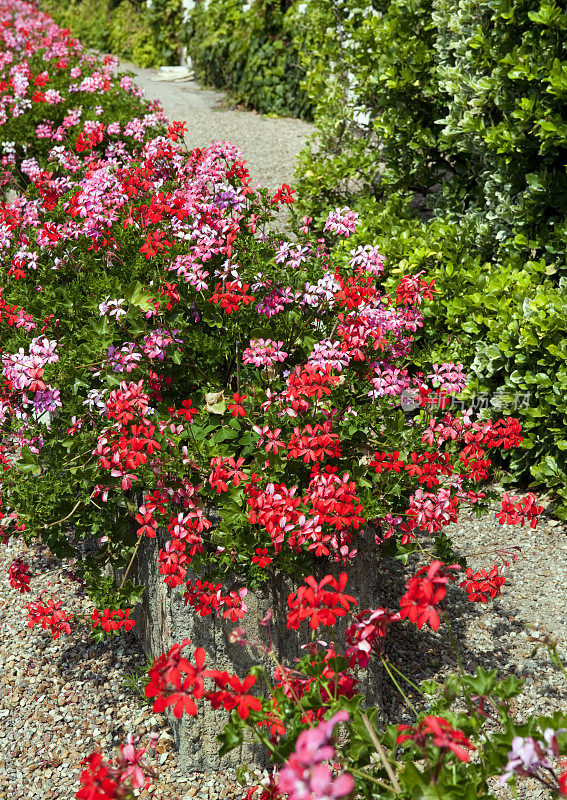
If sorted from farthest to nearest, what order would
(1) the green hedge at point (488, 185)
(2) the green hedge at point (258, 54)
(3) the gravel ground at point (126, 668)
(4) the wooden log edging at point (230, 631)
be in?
(2) the green hedge at point (258, 54), (1) the green hedge at point (488, 185), (3) the gravel ground at point (126, 668), (4) the wooden log edging at point (230, 631)

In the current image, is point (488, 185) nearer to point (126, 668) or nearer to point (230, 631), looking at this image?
point (230, 631)

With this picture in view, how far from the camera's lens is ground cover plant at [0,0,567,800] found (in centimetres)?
220

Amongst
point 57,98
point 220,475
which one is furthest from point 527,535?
point 57,98

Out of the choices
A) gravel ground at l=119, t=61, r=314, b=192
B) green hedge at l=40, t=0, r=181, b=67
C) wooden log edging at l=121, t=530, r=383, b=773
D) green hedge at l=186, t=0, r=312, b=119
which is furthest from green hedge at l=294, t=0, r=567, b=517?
green hedge at l=40, t=0, r=181, b=67

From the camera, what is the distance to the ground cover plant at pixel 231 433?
7.21 feet

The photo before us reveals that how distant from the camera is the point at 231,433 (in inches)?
99.8

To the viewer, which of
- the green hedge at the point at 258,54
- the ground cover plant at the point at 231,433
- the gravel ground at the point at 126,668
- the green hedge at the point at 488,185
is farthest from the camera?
the green hedge at the point at 258,54

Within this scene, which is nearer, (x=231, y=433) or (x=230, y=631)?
(x=230, y=631)

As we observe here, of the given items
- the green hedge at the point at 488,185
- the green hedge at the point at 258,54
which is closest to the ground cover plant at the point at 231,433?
the green hedge at the point at 488,185

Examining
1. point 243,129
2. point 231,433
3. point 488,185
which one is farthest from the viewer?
point 243,129

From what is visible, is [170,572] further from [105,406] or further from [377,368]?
[377,368]

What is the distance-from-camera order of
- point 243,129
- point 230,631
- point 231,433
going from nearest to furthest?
point 230,631 → point 231,433 → point 243,129

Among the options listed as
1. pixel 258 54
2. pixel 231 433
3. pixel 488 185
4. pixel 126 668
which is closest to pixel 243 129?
pixel 258 54

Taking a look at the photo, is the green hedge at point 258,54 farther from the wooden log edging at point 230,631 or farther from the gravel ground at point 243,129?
the wooden log edging at point 230,631
